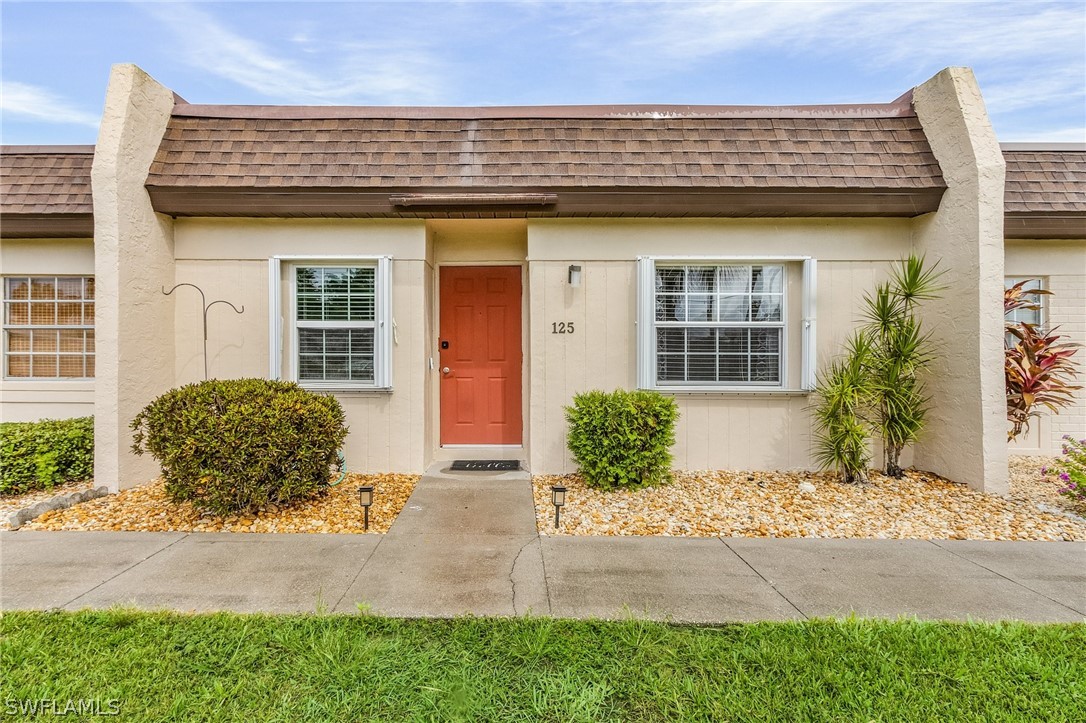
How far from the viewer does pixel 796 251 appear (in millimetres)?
5191

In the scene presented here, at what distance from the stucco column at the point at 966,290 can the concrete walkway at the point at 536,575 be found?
1.35 metres

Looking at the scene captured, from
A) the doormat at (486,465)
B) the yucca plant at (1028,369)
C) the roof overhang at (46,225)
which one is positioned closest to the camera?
the yucca plant at (1028,369)

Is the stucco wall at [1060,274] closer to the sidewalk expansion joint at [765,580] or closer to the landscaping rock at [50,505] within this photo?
the sidewalk expansion joint at [765,580]

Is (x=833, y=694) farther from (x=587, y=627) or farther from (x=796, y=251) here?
(x=796, y=251)

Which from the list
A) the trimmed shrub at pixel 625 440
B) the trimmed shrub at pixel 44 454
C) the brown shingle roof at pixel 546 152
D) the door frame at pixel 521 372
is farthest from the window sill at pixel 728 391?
the trimmed shrub at pixel 44 454

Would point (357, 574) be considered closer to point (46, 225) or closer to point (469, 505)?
point (469, 505)

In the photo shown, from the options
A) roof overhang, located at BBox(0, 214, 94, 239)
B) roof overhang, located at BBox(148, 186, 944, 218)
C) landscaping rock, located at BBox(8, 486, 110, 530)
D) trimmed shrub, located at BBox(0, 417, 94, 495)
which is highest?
roof overhang, located at BBox(148, 186, 944, 218)

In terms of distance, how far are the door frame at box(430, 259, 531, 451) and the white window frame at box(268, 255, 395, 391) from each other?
0.72 m

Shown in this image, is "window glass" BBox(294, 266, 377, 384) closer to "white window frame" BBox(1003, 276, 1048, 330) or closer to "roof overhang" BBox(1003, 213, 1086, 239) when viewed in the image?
"roof overhang" BBox(1003, 213, 1086, 239)

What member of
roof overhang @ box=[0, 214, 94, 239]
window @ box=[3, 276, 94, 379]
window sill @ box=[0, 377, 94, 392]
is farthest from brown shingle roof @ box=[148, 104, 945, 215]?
window sill @ box=[0, 377, 94, 392]

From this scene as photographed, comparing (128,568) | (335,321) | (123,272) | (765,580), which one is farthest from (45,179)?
(765,580)

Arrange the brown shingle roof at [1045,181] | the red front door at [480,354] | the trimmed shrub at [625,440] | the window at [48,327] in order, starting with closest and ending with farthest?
the trimmed shrub at [625,440], the brown shingle roof at [1045,181], the window at [48,327], the red front door at [480,354]

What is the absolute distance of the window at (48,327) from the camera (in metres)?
5.62

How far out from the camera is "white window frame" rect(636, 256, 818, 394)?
5086 millimetres
